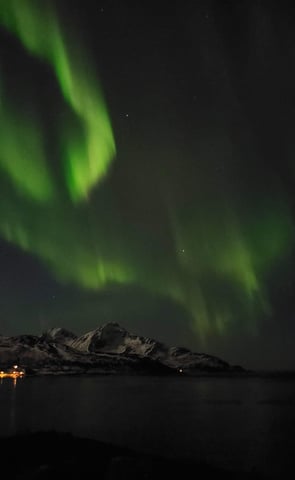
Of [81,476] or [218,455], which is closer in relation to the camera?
[81,476]

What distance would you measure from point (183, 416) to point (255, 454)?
143 ft

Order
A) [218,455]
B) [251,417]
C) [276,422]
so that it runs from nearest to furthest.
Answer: [218,455] → [276,422] → [251,417]

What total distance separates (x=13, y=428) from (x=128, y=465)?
150ft

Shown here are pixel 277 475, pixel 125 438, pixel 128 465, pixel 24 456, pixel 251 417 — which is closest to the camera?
pixel 128 465

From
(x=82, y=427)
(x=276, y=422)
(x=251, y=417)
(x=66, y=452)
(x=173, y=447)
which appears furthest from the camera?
(x=251, y=417)

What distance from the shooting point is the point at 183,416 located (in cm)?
9144

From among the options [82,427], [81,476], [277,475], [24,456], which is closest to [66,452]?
[24,456]

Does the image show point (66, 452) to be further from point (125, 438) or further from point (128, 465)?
point (125, 438)

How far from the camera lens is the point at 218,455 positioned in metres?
47.6

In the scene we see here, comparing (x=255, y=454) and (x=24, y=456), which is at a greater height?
(x=24, y=456)

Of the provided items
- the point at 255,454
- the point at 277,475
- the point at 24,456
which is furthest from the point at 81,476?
the point at 255,454

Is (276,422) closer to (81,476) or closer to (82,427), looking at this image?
(82,427)

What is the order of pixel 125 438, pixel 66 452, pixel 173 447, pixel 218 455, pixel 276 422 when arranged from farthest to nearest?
1. pixel 276 422
2. pixel 125 438
3. pixel 173 447
4. pixel 218 455
5. pixel 66 452

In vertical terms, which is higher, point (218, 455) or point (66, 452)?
point (66, 452)
